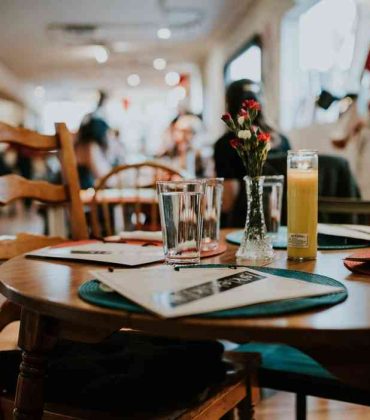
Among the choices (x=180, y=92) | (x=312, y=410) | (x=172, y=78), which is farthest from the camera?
(x=180, y=92)

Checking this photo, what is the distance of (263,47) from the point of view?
5.89 meters

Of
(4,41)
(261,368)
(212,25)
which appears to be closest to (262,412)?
(261,368)

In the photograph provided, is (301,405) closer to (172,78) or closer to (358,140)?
(358,140)

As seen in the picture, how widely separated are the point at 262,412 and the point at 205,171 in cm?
391

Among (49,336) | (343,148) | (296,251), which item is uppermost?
(343,148)

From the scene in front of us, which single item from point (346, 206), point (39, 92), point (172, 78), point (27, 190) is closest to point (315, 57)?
point (346, 206)

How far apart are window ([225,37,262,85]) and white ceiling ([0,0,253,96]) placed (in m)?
0.48

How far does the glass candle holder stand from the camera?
1039 millimetres

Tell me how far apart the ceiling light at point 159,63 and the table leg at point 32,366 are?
357 inches

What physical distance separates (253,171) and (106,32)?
6965 millimetres

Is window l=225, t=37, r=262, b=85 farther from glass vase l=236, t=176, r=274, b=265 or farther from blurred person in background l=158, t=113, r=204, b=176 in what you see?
glass vase l=236, t=176, r=274, b=265

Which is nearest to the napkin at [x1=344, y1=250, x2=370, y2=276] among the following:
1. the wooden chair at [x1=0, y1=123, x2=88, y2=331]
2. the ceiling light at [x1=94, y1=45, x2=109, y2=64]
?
the wooden chair at [x1=0, y1=123, x2=88, y2=331]

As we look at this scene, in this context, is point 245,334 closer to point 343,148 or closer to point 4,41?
point 343,148

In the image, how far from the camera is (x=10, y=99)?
1293cm
